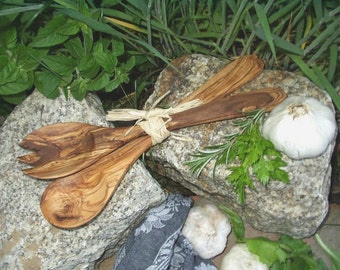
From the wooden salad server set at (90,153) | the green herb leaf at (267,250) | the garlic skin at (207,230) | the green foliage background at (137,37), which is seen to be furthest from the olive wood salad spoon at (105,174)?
the green herb leaf at (267,250)

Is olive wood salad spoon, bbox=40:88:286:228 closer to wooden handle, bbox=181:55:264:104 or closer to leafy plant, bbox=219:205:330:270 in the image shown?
wooden handle, bbox=181:55:264:104

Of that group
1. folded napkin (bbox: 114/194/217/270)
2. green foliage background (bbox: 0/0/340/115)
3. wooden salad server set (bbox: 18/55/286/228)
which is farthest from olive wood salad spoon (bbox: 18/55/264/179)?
folded napkin (bbox: 114/194/217/270)

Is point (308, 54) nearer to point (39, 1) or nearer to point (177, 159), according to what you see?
point (177, 159)

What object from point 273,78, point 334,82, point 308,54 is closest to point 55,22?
point 273,78

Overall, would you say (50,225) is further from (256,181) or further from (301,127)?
(301,127)

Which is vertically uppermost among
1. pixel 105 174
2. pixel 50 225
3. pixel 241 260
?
pixel 105 174

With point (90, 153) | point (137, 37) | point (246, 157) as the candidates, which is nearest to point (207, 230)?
point (246, 157)
